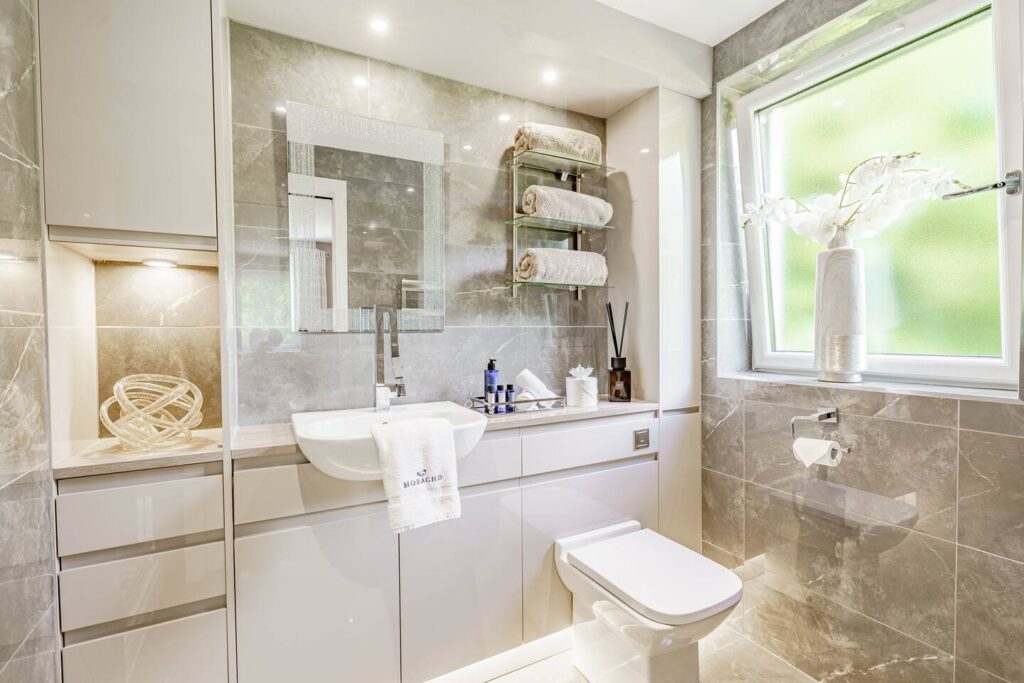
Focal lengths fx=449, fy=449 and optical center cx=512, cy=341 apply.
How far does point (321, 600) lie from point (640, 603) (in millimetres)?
935

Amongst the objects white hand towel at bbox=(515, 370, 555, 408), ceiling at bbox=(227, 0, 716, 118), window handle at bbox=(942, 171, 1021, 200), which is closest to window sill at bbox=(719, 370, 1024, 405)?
window handle at bbox=(942, 171, 1021, 200)


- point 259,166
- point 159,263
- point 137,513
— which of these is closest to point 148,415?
point 137,513

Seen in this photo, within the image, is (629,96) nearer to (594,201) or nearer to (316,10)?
(594,201)

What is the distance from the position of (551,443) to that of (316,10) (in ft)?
5.48

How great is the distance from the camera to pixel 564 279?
1.94 meters

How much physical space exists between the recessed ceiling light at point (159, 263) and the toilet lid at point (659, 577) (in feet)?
5.44

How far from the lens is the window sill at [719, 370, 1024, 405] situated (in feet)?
4.06

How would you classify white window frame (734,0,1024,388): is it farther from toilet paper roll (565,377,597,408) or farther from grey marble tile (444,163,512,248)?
grey marble tile (444,163,512,248)

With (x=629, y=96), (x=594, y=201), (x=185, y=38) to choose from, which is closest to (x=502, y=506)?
(x=594, y=201)

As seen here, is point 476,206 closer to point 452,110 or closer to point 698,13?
point 452,110

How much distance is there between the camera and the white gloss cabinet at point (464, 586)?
57.4 inches

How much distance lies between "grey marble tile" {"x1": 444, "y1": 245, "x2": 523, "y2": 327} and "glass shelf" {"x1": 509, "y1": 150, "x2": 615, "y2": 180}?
403 mm

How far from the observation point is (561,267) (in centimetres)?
192

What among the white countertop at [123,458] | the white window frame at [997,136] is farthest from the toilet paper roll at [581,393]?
the white countertop at [123,458]
